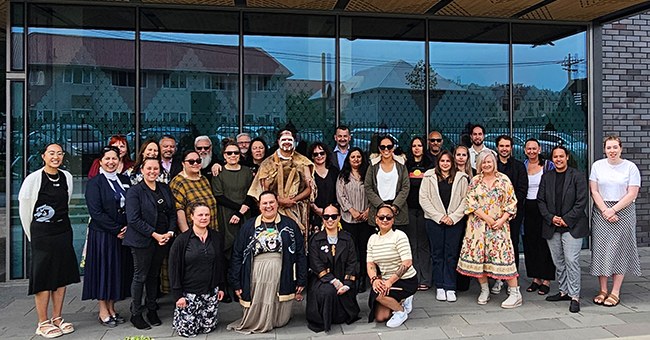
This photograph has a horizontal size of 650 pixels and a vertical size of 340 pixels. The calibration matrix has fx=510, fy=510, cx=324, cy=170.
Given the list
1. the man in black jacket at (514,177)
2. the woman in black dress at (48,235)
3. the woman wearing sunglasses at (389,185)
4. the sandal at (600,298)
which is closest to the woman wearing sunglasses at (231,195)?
the woman wearing sunglasses at (389,185)

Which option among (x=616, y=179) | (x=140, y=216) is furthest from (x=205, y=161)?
(x=616, y=179)

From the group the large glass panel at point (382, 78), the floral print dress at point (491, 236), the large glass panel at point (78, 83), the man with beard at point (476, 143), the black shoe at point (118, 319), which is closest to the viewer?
the black shoe at point (118, 319)

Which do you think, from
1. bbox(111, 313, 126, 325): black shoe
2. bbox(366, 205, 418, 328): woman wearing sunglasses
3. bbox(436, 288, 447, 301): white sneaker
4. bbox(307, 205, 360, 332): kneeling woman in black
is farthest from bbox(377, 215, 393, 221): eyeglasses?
bbox(111, 313, 126, 325): black shoe

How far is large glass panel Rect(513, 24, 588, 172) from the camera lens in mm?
7953

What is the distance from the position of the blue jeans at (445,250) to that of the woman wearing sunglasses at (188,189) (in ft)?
8.17

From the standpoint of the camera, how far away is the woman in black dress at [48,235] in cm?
459

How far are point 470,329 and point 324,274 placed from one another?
4.79ft

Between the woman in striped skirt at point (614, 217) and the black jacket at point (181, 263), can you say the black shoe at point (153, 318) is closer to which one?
the black jacket at point (181, 263)

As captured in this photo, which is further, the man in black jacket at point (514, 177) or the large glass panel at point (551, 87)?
the large glass panel at point (551, 87)

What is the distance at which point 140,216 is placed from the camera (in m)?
4.78

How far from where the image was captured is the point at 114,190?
4906 mm

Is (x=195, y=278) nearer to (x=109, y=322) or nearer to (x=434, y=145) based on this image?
(x=109, y=322)

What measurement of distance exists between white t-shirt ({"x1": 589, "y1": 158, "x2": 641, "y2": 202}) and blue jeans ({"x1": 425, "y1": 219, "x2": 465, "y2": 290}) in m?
1.52

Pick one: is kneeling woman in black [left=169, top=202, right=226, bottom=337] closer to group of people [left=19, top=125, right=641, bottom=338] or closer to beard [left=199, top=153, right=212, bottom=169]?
group of people [left=19, top=125, right=641, bottom=338]
